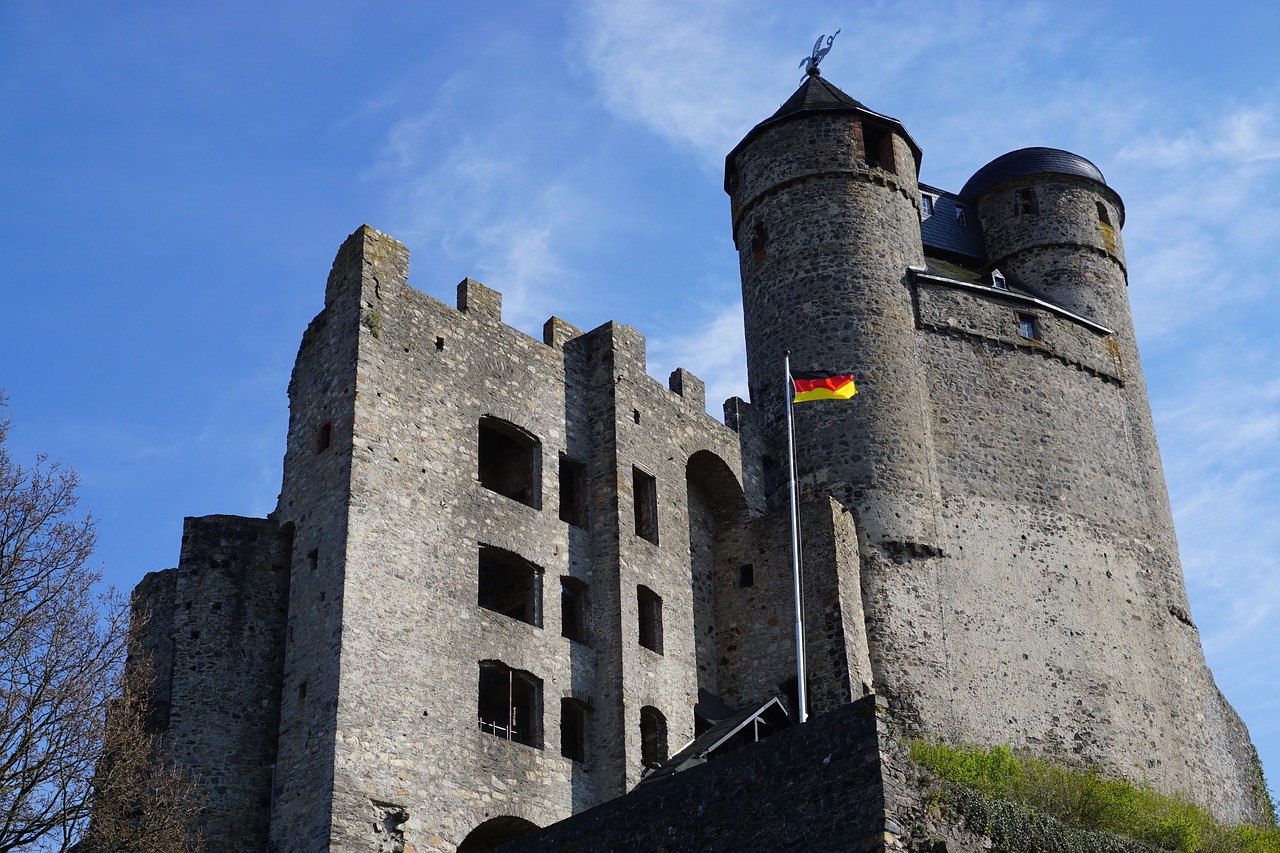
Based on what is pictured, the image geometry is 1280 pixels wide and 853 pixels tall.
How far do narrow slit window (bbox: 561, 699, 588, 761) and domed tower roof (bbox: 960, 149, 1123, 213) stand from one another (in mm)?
21589

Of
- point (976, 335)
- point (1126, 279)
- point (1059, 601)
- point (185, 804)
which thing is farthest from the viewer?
point (1126, 279)

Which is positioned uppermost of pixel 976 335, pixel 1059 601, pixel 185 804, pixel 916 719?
pixel 976 335

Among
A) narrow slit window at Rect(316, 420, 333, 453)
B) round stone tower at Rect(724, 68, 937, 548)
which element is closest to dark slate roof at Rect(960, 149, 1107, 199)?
round stone tower at Rect(724, 68, 937, 548)

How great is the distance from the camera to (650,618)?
30547mm

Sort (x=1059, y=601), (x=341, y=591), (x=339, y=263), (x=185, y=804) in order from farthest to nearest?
(x=1059, y=601), (x=339, y=263), (x=341, y=591), (x=185, y=804)

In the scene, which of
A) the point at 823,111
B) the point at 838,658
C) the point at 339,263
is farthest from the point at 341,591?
the point at 823,111

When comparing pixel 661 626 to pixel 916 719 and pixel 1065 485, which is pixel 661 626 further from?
pixel 1065 485

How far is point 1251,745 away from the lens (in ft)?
125

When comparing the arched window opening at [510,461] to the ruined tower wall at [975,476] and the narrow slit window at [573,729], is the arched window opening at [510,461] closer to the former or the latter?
the narrow slit window at [573,729]

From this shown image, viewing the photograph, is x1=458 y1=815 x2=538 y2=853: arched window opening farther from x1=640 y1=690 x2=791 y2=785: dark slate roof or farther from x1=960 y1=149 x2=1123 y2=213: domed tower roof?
x1=960 y1=149 x2=1123 y2=213: domed tower roof

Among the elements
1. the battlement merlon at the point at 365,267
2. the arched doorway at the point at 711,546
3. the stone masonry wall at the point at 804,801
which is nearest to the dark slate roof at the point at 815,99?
the arched doorway at the point at 711,546

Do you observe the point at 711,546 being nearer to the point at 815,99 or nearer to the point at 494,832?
the point at 494,832

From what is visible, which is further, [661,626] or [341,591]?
[661,626]

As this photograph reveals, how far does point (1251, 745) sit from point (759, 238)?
17.3 meters
